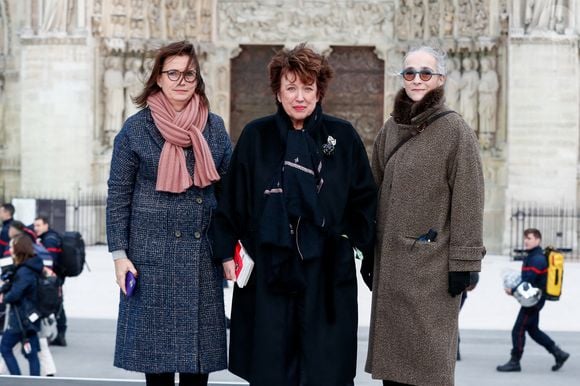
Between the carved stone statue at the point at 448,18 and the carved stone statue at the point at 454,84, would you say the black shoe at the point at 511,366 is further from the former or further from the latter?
the carved stone statue at the point at 448,18

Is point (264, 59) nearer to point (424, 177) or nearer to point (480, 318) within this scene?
point (480, 318)

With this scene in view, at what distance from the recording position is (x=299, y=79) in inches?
212

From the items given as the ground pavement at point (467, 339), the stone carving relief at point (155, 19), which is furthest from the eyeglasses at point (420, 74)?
the stone carving relief at point (155, 19)

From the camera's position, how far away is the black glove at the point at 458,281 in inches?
219

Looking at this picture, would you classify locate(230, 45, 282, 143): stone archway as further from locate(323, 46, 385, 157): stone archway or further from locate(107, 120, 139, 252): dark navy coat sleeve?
locate(107, 120, 139, 252): dark navy coat sleeve

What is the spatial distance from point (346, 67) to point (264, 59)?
5.42ft

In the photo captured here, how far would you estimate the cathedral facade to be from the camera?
20.5 m

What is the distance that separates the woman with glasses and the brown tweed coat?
892 mm

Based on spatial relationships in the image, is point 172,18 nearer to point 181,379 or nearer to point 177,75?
point 177,75

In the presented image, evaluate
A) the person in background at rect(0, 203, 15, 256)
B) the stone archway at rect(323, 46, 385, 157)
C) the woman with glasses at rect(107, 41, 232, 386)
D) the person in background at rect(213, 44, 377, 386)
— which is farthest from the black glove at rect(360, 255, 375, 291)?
the stone archway at rect(323, 46, 385, 157)

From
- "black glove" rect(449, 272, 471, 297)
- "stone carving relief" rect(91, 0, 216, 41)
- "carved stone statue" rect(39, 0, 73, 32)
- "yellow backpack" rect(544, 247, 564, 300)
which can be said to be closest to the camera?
"black glove" rect(449, 272, 471, 297)

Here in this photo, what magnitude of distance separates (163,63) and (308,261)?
1228mm

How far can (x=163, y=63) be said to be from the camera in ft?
18.7

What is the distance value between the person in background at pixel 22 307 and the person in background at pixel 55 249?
52.9 inches
